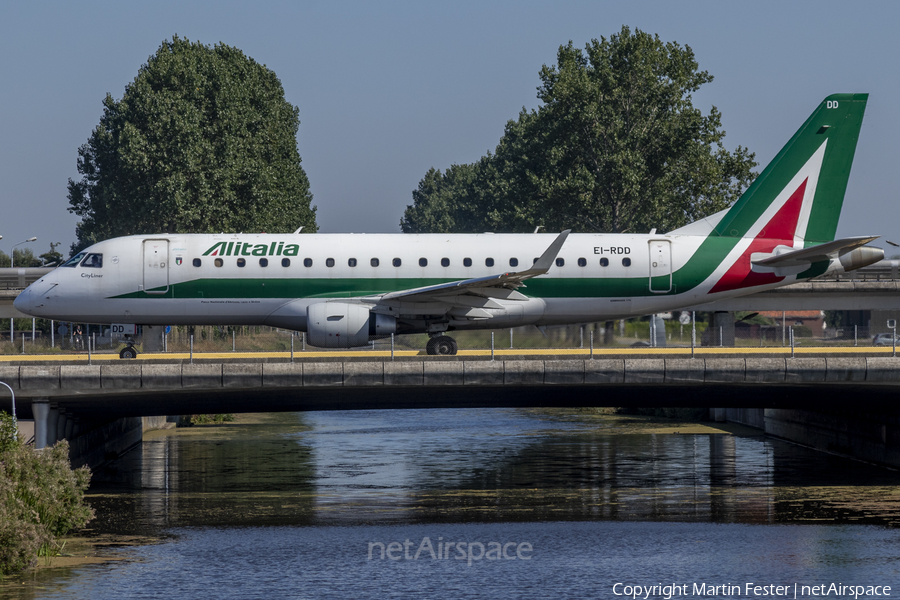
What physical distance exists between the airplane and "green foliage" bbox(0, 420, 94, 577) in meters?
8.60

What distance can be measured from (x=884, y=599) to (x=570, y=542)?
411 inches

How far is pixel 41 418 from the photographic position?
41.6 m

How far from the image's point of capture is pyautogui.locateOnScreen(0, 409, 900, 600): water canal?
31.4m

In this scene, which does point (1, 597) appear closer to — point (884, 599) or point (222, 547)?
point (222, 547)

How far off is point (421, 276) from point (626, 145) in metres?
58.5

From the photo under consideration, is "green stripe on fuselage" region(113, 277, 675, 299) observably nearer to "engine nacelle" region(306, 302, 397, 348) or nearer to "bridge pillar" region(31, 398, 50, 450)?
"engine nacelle" region(306, 302, 397, 348)

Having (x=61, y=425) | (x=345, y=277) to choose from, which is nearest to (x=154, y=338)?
(x=61, y=425)

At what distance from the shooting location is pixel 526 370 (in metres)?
39.1

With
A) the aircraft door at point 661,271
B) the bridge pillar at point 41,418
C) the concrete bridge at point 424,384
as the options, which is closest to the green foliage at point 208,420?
the concrete bridge at point 424,384

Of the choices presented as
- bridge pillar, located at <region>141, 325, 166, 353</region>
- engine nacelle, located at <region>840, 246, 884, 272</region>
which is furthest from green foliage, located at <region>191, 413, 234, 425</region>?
engine nacelle, located at <region>840, 246, 884, 272</region>

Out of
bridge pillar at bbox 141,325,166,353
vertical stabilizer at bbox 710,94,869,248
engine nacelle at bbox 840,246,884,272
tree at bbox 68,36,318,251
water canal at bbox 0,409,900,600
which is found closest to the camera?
water canal at bbox 0,409,900,600

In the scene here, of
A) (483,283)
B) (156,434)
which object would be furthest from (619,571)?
(156,434)

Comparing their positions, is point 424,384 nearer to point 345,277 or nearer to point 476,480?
point 345,277

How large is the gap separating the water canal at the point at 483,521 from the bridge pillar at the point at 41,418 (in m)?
3.64
